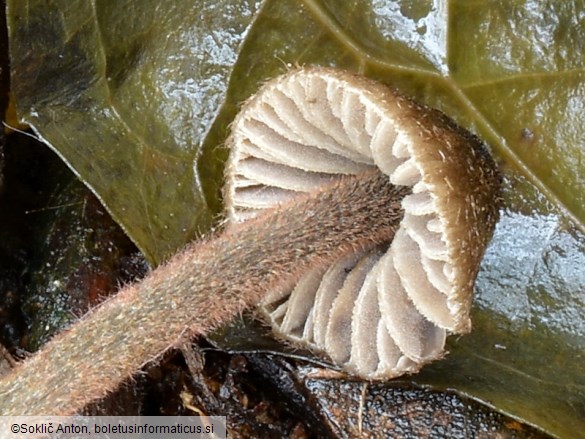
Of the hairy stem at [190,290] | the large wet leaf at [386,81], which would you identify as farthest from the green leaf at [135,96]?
the hairy stem at [190,290]

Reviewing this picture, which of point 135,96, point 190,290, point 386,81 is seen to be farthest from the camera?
point 135,96

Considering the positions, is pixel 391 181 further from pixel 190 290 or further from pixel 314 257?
pixel 190 290

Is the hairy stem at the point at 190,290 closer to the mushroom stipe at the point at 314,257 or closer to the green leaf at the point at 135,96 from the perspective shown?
the mushroom stipe at the point at 314,257

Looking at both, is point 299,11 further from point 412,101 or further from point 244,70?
point 412,101

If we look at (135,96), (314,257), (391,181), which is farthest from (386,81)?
(135,96)

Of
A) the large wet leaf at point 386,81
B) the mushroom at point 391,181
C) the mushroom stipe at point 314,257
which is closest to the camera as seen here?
the mushroom at point 391,181

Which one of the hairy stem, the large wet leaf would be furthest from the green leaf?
the hairy stem
